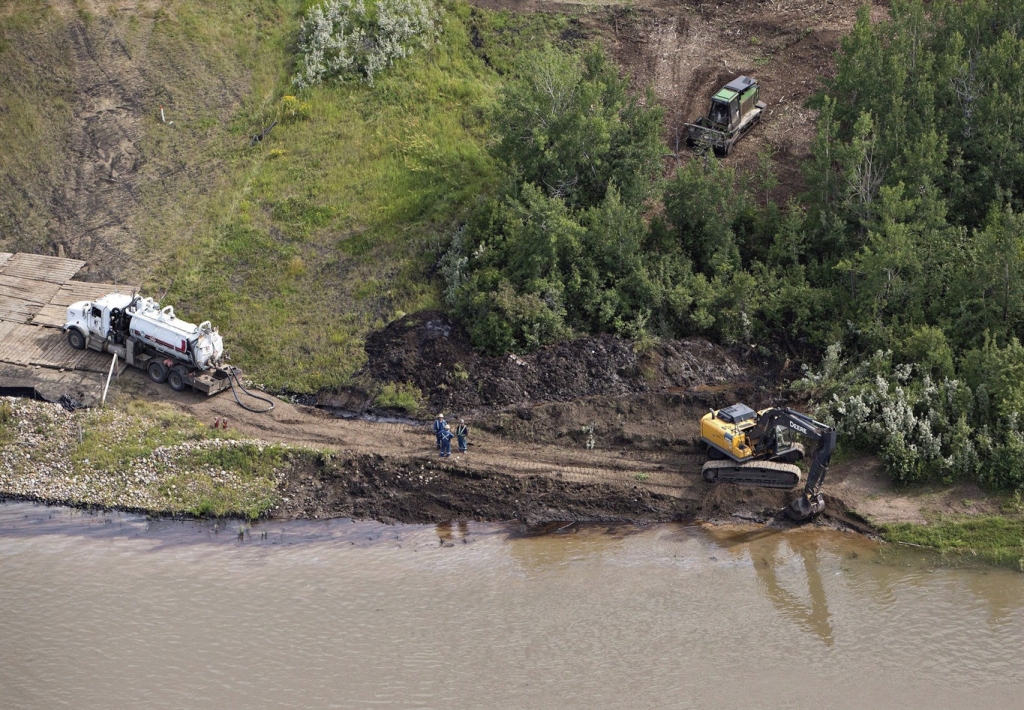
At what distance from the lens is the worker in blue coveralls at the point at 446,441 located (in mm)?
26703

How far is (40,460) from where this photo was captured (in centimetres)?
2742

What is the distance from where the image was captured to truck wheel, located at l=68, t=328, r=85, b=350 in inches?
1194

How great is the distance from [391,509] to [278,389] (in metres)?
5.77

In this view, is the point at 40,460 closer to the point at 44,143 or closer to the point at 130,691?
the point at 130,691

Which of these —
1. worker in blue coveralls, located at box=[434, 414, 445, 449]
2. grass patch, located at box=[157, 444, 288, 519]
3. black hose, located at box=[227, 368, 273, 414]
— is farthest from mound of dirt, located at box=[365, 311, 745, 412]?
grass patch, located at box=[157, 444, 288, 519]

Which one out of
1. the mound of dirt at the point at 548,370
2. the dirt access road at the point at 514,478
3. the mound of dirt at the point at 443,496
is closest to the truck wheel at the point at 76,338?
the dirt access road at the point at 514,478

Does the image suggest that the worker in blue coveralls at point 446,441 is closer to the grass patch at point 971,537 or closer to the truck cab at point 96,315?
the truck cab at point 96,315

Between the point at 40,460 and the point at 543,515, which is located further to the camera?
the point at 40,460

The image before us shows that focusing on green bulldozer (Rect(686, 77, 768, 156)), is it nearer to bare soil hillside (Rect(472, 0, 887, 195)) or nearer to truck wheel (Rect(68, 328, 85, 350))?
bare soil hillside (Rect(472, 0, 887, 195))

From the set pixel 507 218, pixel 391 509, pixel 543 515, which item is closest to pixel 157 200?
pixel 507 218

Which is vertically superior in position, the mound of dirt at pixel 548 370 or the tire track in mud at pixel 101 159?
the tire track in mud at pixel 101 159

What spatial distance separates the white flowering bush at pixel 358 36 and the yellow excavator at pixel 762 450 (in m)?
20.1

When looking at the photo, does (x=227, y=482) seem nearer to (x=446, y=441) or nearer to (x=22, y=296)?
(x=446, y=441)

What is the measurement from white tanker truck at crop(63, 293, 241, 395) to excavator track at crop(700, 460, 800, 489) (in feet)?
44.5
